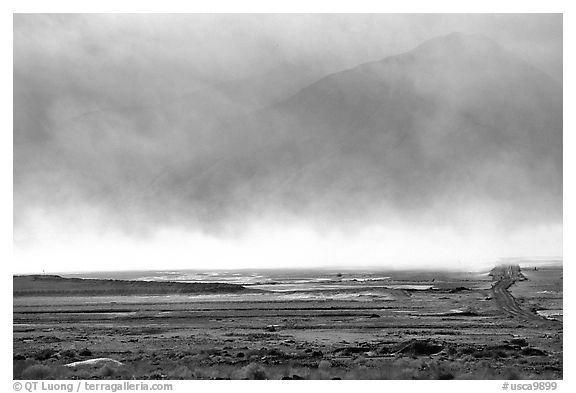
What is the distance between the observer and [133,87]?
45.0 feet

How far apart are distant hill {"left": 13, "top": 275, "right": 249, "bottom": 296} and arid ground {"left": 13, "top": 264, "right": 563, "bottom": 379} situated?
3 centimetres

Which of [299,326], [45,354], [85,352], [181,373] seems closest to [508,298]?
[299,326]

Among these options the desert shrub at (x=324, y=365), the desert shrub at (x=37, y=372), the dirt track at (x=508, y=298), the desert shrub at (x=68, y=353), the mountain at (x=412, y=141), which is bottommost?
the desert shrub at (x=37, y=372)

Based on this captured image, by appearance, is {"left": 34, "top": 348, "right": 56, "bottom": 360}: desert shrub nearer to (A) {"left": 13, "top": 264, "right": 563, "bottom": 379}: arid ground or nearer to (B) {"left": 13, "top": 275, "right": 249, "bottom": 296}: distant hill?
(A) {"left": 13, "top": 264, "right": 563, "bottom": 379}: arid ground

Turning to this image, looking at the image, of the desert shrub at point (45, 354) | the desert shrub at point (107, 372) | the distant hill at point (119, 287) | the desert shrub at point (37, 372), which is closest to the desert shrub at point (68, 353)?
→ the desert shrub at point (45, 354)

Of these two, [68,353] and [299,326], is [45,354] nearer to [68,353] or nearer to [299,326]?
[68,353]

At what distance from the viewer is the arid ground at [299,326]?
11.2 metres

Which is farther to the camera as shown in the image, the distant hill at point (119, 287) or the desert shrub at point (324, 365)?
the distant hill at point (119, 287)

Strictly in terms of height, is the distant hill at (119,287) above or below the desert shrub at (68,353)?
above

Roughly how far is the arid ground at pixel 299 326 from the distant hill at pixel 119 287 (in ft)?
0.09

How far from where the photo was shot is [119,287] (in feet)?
48.5

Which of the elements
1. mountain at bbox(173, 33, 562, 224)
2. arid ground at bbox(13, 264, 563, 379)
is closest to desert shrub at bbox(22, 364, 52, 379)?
arid ground at bbox(13, 264, 563, 379)

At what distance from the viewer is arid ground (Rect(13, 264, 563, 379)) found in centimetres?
1117

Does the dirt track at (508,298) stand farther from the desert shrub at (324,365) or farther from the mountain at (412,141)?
the desert shrub at (324,365)
